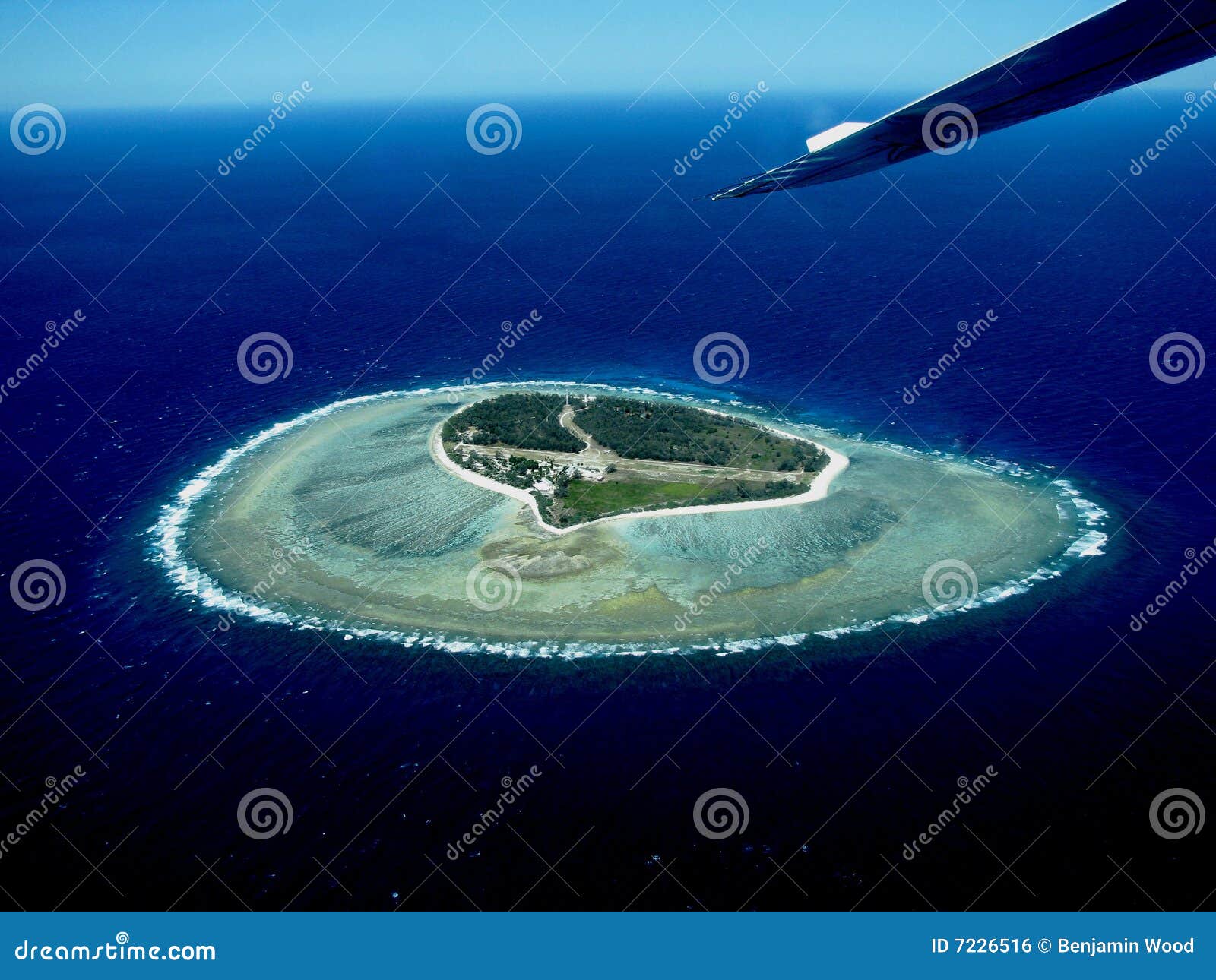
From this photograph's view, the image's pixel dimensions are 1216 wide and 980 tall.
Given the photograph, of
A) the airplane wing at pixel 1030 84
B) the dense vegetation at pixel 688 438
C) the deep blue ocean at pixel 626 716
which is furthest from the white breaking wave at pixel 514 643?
the airplane wing at pixel 1030 84

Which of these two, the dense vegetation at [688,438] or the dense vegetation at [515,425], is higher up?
the dense vegetation at [688,438]

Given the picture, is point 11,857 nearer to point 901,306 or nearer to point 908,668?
point 908,668

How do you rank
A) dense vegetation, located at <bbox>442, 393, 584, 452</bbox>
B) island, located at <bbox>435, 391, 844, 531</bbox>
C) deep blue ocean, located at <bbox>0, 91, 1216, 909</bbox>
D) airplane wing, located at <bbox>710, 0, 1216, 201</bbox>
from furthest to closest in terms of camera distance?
dense vegetation, located at <bbox>442, 393, 584, 452</bbox> → island, located at <bbox>435, 391, 844, 531</bbox> → deep blue ocean, located at <bbox>0, 91, 1216, 909</bbox> → airplane wing, located at <bbox>710, 0, 1216, 201</bbox>

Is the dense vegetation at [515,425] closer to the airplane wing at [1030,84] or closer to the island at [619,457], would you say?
the island at [619,457]

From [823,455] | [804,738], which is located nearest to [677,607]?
[804,738]

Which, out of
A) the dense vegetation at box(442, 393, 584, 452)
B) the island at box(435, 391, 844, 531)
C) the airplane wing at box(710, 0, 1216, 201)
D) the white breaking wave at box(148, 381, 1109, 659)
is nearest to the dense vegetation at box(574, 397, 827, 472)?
the island at box(435, 391, 844, 531)

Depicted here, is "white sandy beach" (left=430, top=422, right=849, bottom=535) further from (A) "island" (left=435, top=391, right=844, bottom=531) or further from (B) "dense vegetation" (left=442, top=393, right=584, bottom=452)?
(B) "dense vegetation" (left=442, top=393, right=584, bottom=452)

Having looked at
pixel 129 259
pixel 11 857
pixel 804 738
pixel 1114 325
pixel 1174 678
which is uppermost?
pixel 1114 325
